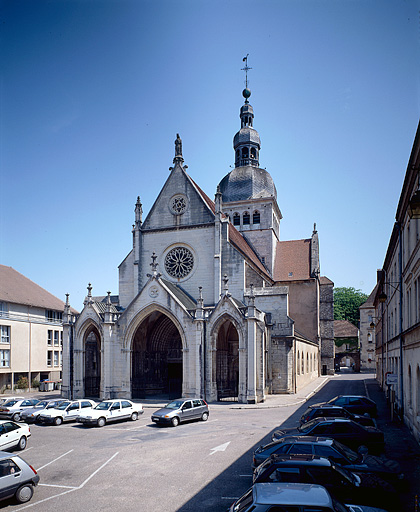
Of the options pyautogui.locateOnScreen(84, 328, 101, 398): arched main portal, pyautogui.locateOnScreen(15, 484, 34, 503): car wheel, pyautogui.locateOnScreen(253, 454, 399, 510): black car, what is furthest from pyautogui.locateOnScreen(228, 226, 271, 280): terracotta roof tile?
pyautogui.locateOnScreen(253, 454, 399, 510): black car

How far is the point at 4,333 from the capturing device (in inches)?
1576

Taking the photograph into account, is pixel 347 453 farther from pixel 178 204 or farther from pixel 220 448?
pixel 178 204

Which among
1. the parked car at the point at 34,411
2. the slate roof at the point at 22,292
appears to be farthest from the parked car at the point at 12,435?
the slate roof at the point at 22,292

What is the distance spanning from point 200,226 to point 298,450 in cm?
2549

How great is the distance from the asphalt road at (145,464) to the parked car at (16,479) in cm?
27

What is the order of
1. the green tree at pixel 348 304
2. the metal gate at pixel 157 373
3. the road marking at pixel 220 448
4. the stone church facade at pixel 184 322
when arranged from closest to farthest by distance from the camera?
the road marking at pixel 220 448 → the stone church facade at pixel 184 322 → the metal gate at pixel 157 373 → the green tree at pixel 348 304

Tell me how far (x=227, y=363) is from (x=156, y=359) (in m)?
5.73

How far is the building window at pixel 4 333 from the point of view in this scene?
3972 centimetres

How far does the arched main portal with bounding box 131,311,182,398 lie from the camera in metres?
33.8

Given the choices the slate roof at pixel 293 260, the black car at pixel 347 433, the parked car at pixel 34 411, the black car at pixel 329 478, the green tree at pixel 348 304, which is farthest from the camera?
the green tree at pixel 348 304

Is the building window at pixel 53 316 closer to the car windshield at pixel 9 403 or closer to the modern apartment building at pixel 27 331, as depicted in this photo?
the modern apartment building at pixel 27 331

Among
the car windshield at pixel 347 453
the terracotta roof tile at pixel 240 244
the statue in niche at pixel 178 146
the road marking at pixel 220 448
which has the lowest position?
the road marking at pixel 220 448

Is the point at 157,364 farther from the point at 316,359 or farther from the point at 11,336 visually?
the point at 316,359

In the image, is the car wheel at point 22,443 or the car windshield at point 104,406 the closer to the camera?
the car wheel at point 22,443
